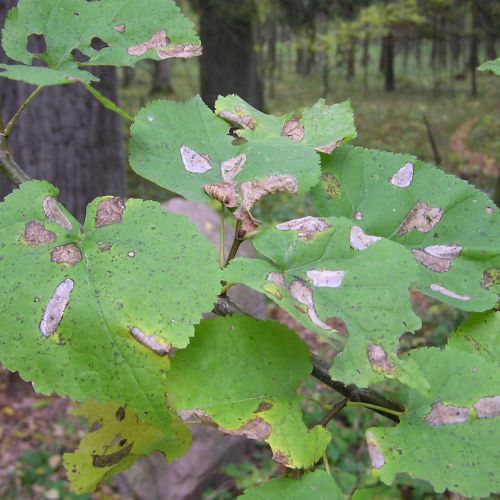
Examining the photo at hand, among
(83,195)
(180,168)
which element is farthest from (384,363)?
(83,195)

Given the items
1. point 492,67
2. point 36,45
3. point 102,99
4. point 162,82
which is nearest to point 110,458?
point 102,99

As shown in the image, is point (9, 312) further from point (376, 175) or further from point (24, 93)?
point (24, 93)

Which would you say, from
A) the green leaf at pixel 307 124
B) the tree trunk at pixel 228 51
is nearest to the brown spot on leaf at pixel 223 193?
the green leaf at pixel 307 124

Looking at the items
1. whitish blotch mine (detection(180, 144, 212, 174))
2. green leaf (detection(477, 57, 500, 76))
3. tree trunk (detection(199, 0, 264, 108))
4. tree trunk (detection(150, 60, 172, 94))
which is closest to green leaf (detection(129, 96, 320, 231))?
whitish blotch mine (detection(180, 144, 212, 174))

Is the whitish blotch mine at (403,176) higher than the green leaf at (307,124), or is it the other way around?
the green leaf at (307,124)

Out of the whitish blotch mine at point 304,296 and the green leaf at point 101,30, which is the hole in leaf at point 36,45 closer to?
the green leaf at point 101,30
